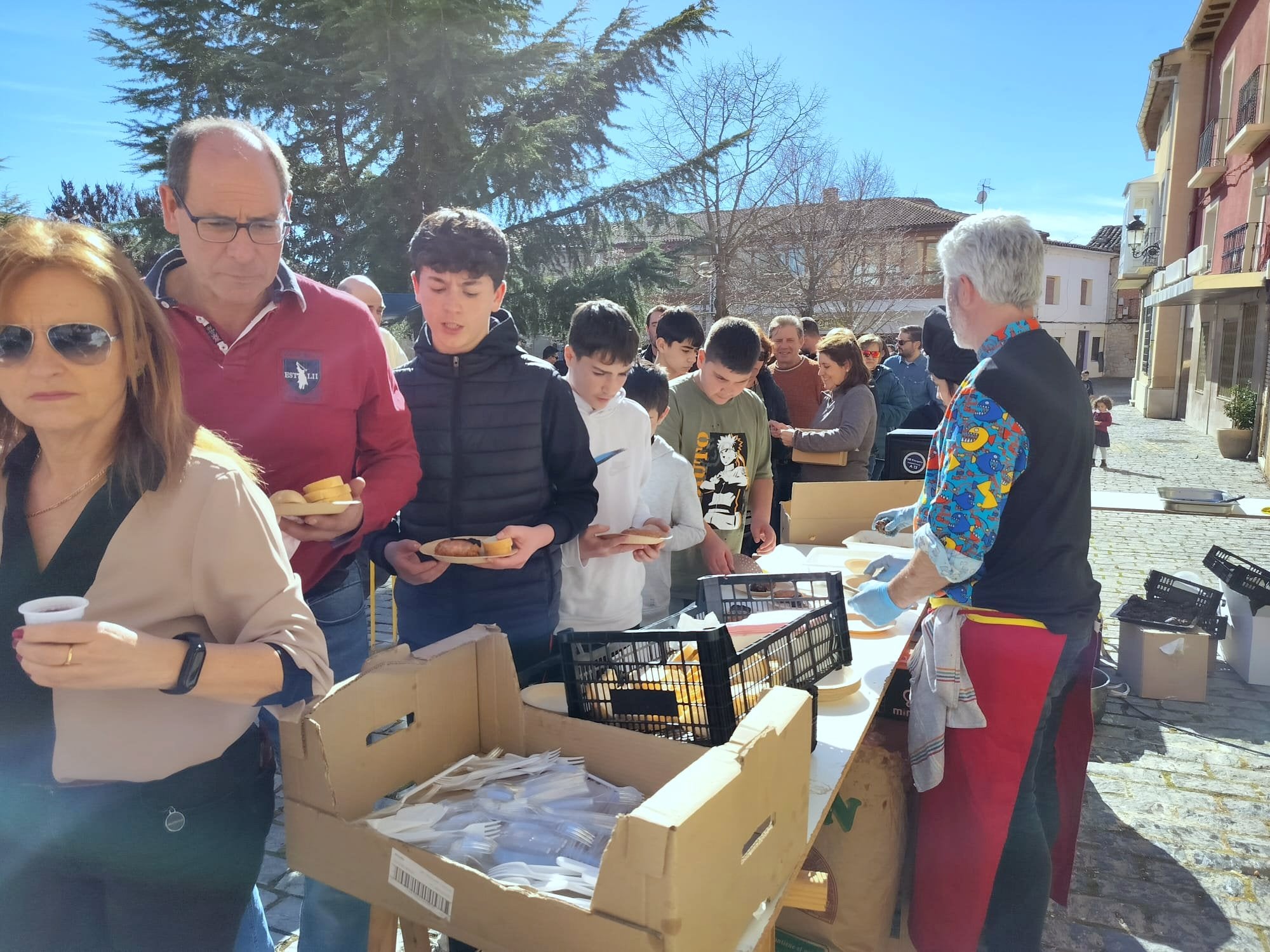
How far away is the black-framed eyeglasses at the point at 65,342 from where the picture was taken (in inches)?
51.6

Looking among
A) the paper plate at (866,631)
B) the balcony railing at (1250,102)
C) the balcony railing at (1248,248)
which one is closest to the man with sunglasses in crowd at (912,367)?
the paper plate at (866,631)

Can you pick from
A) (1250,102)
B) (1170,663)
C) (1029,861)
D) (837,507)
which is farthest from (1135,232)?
(1029,861)

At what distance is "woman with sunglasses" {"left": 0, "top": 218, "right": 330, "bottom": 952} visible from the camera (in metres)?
1.33

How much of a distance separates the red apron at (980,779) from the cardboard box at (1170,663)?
3.03 m

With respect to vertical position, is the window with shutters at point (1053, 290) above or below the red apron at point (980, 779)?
above

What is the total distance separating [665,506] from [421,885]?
200 cm

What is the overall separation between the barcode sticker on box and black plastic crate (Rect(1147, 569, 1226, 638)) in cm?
498

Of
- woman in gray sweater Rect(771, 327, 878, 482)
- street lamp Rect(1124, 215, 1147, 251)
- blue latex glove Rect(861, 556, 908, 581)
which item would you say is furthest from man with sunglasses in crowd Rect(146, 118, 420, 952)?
street lamp Rect(1124, 215, 1147, 251)

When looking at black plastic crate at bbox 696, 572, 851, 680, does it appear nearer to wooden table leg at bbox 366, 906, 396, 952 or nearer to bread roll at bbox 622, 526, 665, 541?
bread roll at bbox 622, 526, 665, 541

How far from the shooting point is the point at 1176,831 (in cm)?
347

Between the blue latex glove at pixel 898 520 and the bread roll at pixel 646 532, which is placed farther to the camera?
the blue latex glove at pixel 898 520

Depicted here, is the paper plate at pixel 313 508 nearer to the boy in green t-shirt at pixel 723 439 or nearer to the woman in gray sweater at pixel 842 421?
the boy in green t-shirt at pixel 723 439

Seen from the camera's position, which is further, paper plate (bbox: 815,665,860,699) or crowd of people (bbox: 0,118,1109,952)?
paper plate (bbox: 815,665,860,699)

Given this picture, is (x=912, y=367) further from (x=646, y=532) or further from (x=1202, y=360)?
(x=1202, y=360)
